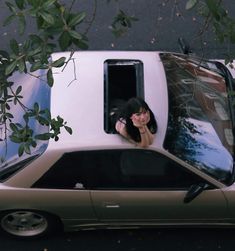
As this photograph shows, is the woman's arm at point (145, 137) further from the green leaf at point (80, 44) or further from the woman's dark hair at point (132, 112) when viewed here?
the green leaf at point (80, 44)

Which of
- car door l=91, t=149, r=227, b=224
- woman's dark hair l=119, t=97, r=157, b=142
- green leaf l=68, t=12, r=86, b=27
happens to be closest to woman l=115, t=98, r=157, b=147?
woman's dark hair l=119, t=97, r=157, b=142

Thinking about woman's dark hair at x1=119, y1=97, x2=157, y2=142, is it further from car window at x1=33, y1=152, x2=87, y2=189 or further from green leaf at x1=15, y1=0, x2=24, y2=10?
green leaf at x1=15, y1=0, x2=24, y2=10

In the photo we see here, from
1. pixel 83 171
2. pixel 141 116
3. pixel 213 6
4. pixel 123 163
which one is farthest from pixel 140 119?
pixel 213 6

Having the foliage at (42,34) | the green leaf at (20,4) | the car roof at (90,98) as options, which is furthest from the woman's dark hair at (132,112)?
the green leaf at (20,4)

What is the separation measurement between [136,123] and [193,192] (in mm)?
799

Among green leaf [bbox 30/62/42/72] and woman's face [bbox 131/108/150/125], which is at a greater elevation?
green leaf [bbox 30/62/42/72]

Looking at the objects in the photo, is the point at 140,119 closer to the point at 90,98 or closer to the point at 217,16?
the point at 90,98

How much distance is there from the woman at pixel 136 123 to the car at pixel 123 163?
0.24 feet

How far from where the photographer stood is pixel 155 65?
4934 mm

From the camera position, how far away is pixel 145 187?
449 cm

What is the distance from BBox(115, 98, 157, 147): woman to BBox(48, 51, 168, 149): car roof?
0.25 feet

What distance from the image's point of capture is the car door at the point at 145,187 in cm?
439

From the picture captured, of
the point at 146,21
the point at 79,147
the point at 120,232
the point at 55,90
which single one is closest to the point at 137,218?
the point at 120,232

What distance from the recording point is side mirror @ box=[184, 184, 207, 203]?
14.5 ft
